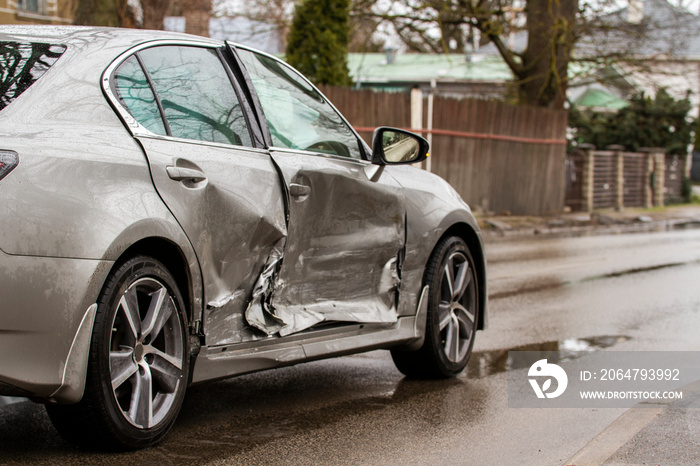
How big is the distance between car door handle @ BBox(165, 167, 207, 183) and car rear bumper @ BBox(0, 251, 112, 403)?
1.84 ft

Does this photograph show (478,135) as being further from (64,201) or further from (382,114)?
(64,201)

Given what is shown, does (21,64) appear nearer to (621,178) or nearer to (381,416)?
(381,416)

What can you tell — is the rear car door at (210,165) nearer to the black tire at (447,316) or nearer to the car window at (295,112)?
the car window at (295,112)

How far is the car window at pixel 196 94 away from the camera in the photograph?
4.18 metres

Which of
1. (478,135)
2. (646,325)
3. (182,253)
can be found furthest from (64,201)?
(478,135)

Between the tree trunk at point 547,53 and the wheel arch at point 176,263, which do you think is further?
the tree trunk at point 547,53

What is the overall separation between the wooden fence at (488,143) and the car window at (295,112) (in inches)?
504

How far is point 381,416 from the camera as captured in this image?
4.86m

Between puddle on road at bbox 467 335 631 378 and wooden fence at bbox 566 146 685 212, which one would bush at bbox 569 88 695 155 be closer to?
wooden fence at bbox 566 146 685 212

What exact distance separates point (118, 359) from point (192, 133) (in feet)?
3.52

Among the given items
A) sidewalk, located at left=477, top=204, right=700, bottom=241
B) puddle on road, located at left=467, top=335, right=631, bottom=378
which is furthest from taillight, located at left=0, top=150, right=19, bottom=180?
sidewalk, located at left=477, top=204, right=700, bottom=241

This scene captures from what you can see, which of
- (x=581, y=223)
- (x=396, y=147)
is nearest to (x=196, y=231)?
(x=396, y=147)

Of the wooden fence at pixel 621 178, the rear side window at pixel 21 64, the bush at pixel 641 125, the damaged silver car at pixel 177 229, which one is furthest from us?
the bush at pixel 641 125

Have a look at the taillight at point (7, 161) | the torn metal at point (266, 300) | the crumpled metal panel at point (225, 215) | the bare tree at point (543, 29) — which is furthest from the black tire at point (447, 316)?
the bare tree at point (543, 29)
